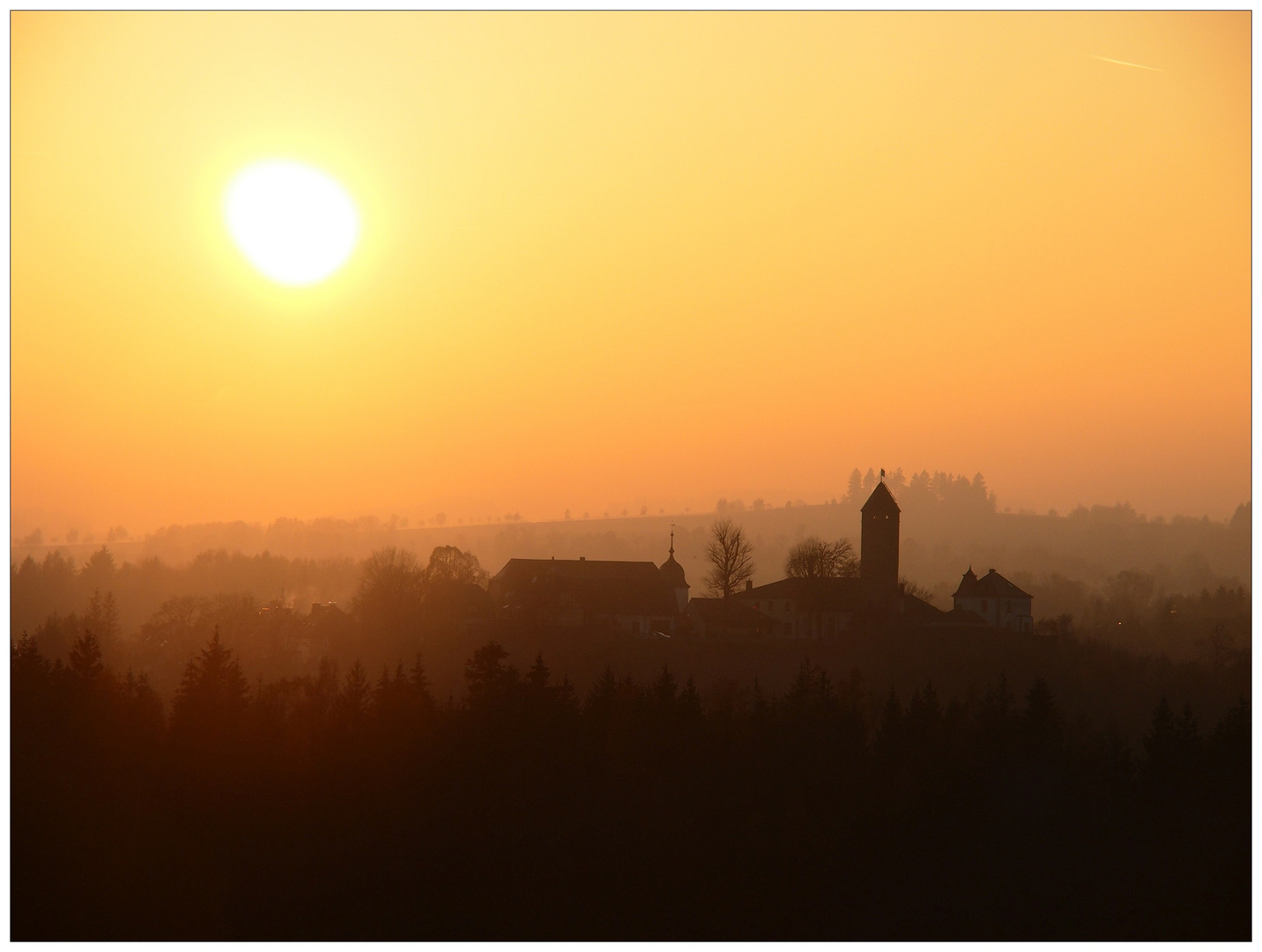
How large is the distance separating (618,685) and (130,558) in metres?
50.4

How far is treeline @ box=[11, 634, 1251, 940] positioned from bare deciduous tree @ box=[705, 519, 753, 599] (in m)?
37.9

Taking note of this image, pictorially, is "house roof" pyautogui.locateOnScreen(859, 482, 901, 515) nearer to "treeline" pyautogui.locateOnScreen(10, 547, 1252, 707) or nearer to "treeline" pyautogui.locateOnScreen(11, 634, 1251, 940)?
"treeline" pyautogui.locateOnScreen(10, 547, 1252, 707)

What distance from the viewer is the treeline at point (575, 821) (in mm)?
35062

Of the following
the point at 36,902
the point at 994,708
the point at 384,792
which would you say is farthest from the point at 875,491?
the point at 36,902

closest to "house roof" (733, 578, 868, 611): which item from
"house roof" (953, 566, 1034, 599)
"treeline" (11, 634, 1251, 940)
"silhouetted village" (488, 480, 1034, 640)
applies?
"silhouetted village" (488, 480, 1034, 640)

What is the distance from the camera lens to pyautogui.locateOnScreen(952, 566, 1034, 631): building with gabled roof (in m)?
80.1

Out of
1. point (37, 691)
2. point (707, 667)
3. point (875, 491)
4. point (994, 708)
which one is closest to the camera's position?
point (37, 691)

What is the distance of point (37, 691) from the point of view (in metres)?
38.6

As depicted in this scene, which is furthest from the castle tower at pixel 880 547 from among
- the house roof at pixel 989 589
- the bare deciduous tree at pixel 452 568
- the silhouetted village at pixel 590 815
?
the bare deciduous tree at pixel 452 568

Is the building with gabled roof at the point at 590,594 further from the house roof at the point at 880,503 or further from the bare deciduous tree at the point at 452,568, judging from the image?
the house roof at the point at 880,503

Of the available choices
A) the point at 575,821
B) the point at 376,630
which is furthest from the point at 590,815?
the point at 376,630

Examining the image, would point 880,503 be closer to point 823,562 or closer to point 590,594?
point 823,562

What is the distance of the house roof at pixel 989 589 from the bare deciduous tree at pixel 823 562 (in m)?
7.68

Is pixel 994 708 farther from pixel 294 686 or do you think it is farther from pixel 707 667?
pixel 294 686
